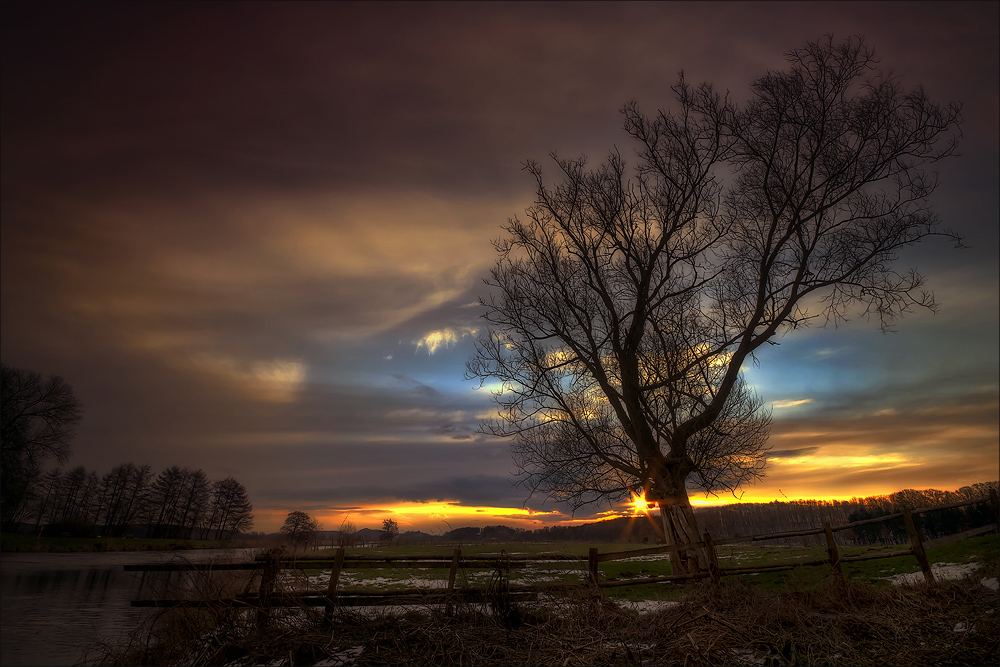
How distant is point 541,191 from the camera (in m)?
15.0

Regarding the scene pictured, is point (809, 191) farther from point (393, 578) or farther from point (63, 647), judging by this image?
point (393, 578)

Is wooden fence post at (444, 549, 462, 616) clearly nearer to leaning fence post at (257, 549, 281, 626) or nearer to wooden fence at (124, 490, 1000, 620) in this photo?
wooden fence at (124, 490, 1000, 620)

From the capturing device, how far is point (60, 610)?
588 inches

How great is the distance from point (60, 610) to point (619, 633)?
61.9 ft

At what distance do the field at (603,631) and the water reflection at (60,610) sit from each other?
142cm

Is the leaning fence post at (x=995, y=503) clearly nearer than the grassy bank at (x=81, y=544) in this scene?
Yes

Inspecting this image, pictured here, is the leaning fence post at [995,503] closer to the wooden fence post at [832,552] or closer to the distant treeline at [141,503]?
the wooden fence post at [832,552]

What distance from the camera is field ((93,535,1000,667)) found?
574cm

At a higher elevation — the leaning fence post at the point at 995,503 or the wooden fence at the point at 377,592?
the leaning fence post at the point at 995,503

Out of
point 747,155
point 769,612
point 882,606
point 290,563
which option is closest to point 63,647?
point 290,563

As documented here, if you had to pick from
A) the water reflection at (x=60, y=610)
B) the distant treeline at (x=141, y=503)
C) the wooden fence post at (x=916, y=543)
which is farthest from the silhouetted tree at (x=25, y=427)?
the wooden fence post at (x=916, y=543)

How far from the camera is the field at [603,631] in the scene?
5.74 meters

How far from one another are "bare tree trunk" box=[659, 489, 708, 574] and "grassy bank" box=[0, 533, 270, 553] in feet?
156

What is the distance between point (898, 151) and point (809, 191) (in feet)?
7.16
